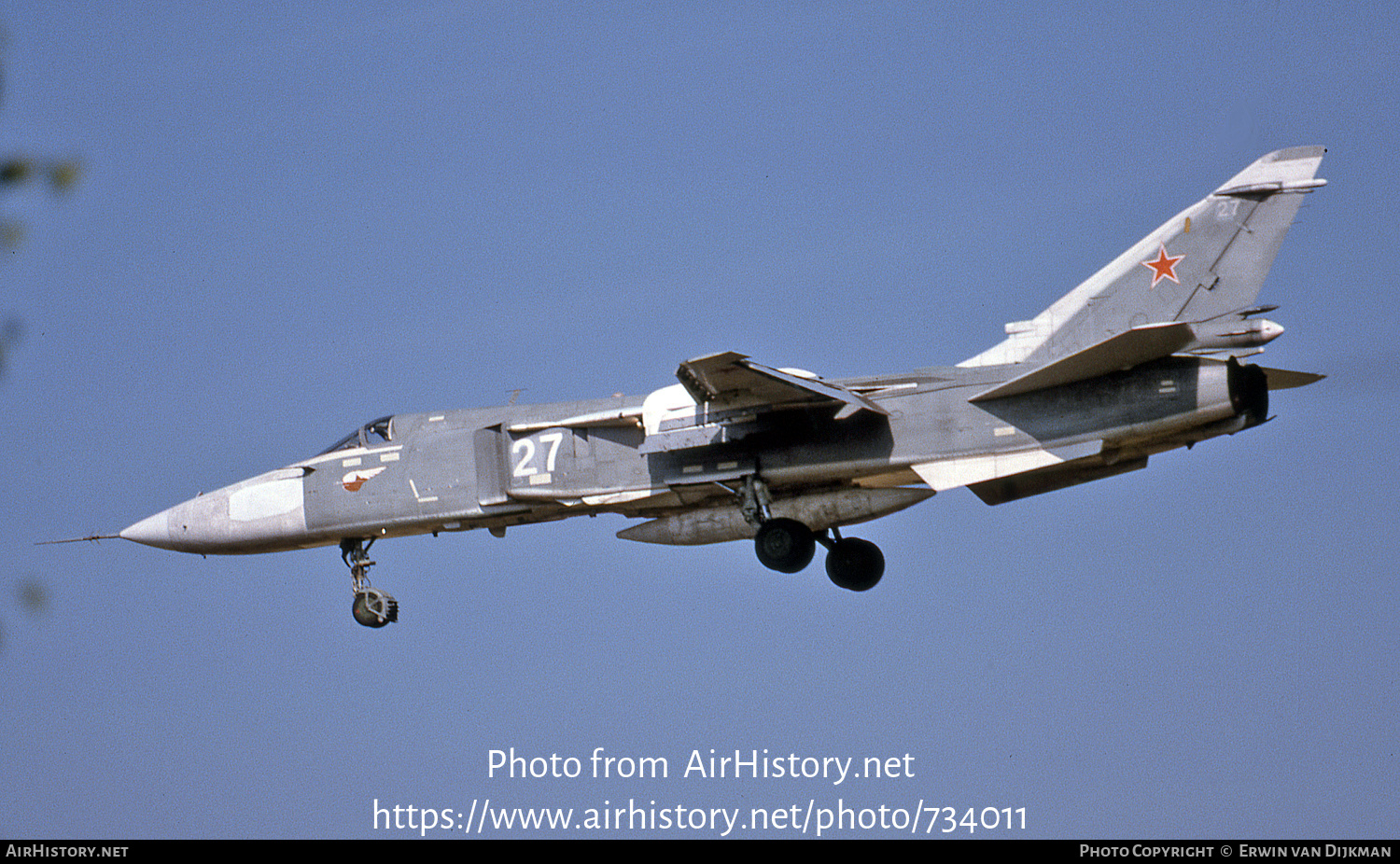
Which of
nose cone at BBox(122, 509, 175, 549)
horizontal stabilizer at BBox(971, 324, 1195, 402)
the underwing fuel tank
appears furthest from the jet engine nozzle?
nose cone at BBox(122, 509, 175, 549)

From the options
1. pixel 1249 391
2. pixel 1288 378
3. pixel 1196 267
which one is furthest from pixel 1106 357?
pixel 1288 378

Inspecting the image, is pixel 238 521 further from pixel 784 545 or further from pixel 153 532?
pixel 784 545

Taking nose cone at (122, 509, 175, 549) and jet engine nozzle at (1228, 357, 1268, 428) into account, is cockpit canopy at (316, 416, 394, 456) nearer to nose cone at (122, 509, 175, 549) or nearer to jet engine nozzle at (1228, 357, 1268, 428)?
nose cone at (122, 509, 175, 549)

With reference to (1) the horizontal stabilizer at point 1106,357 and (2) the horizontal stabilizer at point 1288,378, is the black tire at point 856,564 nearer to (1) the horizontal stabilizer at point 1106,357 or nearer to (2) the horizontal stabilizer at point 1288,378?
(1) the horizontal stabilizer at point 1106,357

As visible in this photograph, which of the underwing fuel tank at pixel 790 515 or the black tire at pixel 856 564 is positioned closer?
the underwing fuel tank at pixel 790 515

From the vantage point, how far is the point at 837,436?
18.3m

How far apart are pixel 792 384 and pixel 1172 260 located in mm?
4940

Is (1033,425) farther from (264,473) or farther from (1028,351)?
(264,473)

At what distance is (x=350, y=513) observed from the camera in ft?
68.1

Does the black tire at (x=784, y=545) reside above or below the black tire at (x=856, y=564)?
above

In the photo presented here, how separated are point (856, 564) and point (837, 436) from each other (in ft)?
9.48

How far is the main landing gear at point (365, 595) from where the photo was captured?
20.9 metres

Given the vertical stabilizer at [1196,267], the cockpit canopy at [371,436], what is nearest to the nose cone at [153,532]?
the cockpit canopy at [371,436]

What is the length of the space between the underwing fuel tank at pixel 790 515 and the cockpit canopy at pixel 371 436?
3786mm
